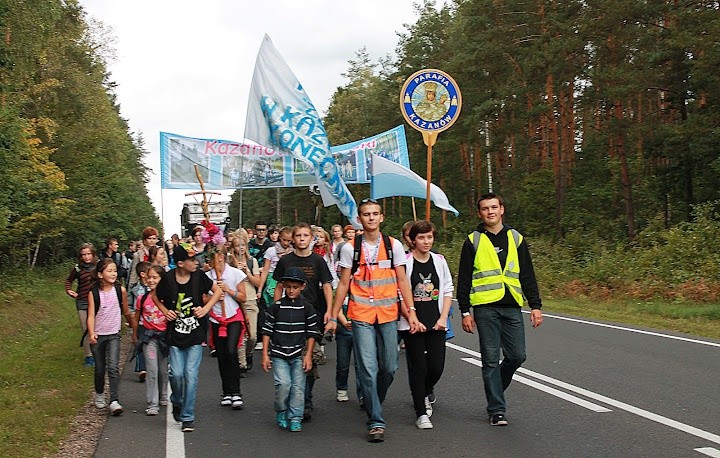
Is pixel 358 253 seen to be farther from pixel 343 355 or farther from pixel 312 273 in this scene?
pixel 343 355

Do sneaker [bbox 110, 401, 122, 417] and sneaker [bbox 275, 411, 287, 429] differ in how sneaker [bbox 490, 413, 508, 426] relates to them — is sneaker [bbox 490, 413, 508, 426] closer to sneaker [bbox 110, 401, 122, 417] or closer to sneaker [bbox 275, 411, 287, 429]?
sneaker [bbox 275, 411, 287, 429]

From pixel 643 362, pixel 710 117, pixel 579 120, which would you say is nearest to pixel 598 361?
pixel 643 362

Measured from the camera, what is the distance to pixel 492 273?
751 centimetres

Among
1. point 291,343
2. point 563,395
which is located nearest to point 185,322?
point 291,343

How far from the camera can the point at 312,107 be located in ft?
34.3

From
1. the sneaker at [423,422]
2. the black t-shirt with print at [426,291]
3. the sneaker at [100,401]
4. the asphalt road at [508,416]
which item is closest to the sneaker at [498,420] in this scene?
the asphalt road at [508,416]

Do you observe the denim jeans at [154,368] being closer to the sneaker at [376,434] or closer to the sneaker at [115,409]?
the sneaker at [115,409]

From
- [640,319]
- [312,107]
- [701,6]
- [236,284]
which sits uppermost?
[701,6]

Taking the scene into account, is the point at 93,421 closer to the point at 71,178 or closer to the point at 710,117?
the point at 710,117

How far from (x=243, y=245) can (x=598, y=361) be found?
181 inches

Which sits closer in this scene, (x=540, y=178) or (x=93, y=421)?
(x=93, y=421)

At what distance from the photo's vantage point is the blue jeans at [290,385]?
7605 mm

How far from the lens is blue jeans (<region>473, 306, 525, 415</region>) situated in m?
7.51

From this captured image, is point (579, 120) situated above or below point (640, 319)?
above
